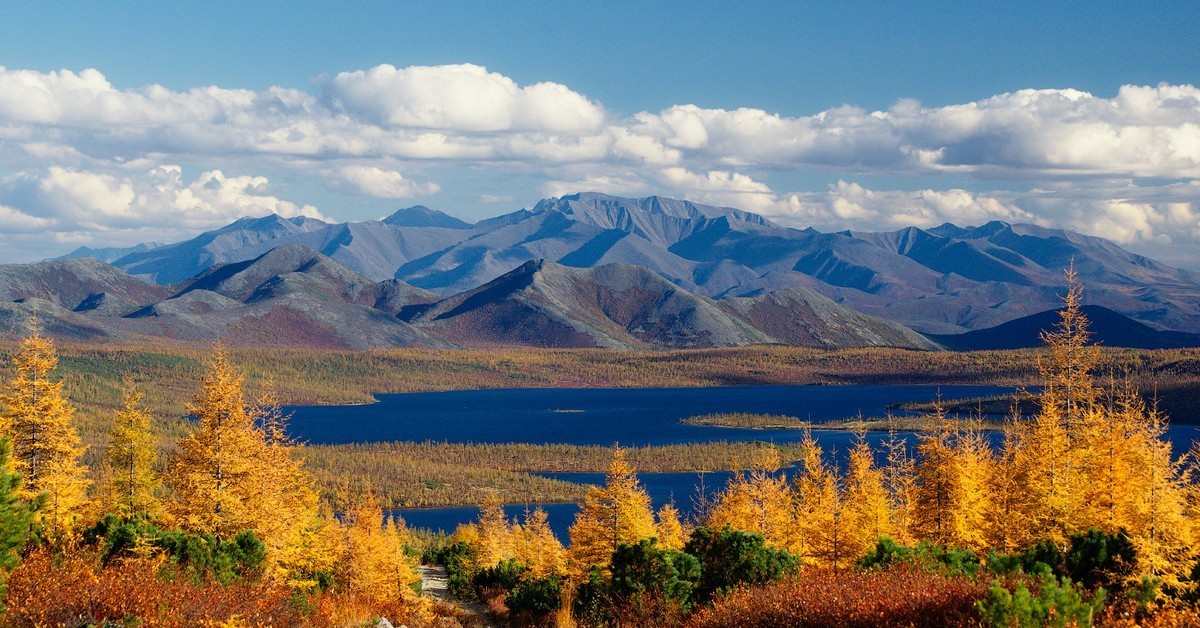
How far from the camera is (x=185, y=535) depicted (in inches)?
1183

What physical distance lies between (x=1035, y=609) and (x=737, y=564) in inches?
602

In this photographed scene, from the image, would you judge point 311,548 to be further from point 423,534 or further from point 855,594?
point 423,534

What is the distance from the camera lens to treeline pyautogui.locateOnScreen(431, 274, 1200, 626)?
66.1 feet

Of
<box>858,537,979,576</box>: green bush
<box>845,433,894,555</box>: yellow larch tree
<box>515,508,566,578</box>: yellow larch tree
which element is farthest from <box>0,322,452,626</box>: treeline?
<box>845,433,894,555</box>: yellow larch tree

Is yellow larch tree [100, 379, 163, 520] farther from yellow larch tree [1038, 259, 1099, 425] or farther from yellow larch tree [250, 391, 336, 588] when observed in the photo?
yellow larch tree [1038, 259, 1099, 425]

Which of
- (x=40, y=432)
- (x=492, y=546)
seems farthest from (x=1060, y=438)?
(x=492, y=546)

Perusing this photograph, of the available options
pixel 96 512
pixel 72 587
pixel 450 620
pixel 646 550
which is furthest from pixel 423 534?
pixel 72 587

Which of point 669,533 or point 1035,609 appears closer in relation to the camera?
point 1035,609

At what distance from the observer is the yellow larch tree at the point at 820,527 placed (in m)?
44.5

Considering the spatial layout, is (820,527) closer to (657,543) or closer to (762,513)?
(762,513)

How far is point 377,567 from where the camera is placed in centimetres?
4847

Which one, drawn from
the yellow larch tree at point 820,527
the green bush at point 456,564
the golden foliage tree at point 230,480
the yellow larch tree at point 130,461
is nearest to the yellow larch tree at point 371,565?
the golden foliage tree at point 230,480

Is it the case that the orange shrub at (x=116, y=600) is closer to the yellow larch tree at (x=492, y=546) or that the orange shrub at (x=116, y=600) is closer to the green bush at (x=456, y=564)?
the green bush at (x=456, y=564)

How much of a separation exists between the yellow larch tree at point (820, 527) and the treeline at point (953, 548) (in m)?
0.13
